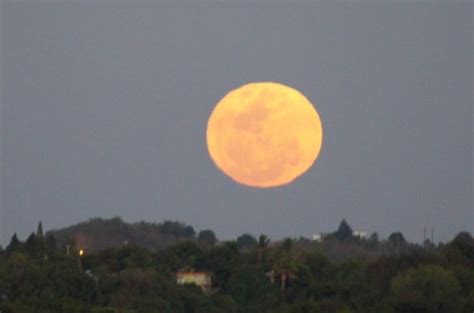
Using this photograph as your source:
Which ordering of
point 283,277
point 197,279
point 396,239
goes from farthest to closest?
point 396,239 → point 197,279 → point 283,277

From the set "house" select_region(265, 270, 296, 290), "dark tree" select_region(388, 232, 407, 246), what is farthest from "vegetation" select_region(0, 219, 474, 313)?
"dark tree" select_region(388, 232, 407, 246)

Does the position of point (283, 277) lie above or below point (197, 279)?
below

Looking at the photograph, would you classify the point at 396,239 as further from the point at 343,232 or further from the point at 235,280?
the point at 235,280

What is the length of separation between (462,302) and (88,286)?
17690 mm

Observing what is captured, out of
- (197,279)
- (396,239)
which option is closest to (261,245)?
(197,279)

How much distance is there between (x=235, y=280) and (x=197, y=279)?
3.53 meters

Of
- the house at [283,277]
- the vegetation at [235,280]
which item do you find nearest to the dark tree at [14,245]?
the vegetation at [235,280]

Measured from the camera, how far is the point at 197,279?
10456cm

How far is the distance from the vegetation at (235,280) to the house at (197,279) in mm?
519

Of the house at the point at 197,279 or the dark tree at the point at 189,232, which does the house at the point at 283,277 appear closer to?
the house at the point at 197,279

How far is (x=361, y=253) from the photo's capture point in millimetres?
140875

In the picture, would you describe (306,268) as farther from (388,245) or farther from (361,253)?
(388,245)

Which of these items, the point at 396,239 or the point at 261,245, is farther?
the point at 396,239

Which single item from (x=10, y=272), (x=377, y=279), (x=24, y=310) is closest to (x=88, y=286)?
(x=10, y=272)
